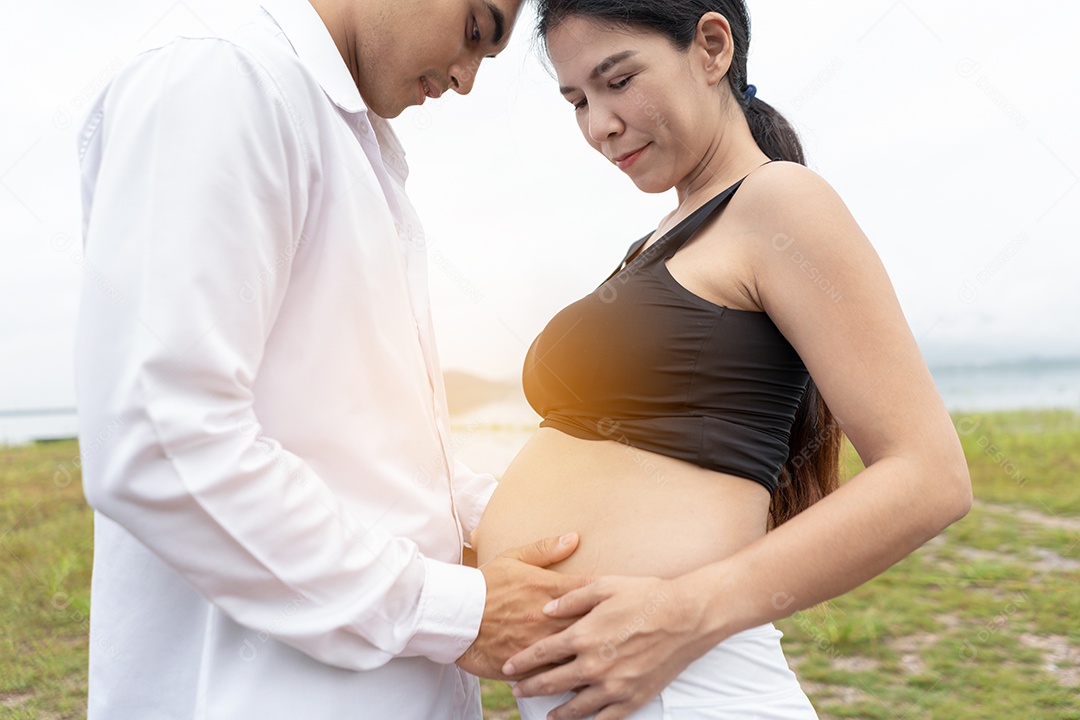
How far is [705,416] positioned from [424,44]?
813 mm

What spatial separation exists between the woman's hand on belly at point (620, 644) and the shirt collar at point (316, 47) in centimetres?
86

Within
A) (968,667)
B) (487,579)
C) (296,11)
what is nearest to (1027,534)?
(968,667)

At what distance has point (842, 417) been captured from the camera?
1.22 meters

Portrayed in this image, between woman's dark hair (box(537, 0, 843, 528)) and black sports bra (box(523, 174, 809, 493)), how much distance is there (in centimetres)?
24

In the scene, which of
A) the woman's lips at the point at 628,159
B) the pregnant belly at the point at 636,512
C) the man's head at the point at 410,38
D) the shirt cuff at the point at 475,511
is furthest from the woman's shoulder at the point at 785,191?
the shirt cuff at the point at 475,511

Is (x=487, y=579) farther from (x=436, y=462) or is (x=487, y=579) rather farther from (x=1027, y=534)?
(x=1027, y=534)

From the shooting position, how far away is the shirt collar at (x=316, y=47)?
1.30m

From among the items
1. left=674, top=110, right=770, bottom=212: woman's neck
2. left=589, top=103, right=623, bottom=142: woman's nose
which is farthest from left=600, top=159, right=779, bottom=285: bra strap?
left=589, top=103, right=623, bottom=142: woman's nose

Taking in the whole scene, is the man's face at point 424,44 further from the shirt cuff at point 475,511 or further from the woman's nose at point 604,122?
the shirt cuff at point 475,511

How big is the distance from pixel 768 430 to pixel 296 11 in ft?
3.47

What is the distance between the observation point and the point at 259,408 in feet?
3.75

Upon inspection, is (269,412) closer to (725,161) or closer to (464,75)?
(464,75)

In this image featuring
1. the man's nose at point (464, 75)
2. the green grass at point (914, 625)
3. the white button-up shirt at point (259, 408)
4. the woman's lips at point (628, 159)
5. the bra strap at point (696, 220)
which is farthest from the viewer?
the green grass at point (914, 625)

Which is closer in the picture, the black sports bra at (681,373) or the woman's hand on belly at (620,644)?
the woman's hand on belly at (620,644)
